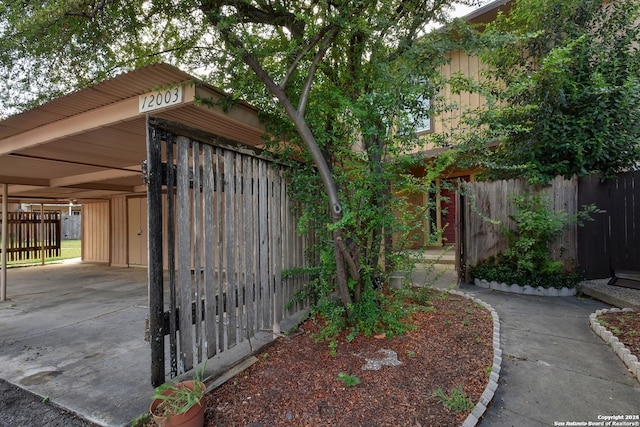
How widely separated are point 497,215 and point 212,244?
4.85 meters

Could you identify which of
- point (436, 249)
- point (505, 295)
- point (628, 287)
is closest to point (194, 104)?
point (505, 295)

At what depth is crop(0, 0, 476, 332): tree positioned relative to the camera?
2.84 metres

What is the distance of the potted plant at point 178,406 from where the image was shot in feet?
5.69

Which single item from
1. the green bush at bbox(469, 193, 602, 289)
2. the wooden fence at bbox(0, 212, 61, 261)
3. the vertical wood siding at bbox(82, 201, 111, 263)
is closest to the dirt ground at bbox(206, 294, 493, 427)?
the green bush at bbox(469, 193, 602, 289)

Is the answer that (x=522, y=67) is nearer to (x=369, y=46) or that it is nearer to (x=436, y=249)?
(x=369, y=46)

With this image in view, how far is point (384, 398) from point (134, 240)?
10.2 metres

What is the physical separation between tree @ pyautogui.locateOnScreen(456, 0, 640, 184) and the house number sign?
3.93 metres

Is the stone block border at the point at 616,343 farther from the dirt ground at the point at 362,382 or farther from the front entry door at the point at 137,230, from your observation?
the front entry door at the point at 137,230

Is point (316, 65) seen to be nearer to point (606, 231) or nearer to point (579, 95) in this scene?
point (579, 95)

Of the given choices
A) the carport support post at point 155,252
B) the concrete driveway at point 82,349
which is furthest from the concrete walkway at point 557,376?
the concrete driveway at point 82,349

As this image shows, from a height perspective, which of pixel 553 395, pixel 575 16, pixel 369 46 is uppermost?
pixel 575 16

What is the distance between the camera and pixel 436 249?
8.55 meters

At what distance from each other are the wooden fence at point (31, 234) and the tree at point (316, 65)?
9.47 metres

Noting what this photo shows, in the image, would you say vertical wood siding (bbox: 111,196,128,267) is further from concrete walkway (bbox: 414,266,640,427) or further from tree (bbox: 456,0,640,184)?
concrete walkway (bbox: 414,266,640,427)
